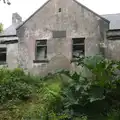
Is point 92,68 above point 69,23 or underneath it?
underneath

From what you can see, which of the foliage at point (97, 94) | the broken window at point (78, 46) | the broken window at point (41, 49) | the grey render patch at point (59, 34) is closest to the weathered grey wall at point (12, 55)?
the broken window at point (41, 49)

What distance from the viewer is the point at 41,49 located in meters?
20.1

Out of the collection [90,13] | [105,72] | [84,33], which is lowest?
[105,72]

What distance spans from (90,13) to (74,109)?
10.4 metres

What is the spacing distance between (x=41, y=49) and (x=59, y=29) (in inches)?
75.0

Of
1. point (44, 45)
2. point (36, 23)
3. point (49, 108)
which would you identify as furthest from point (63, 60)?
point (49, 108)

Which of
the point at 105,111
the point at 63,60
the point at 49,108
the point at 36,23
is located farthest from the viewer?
the point at 36,23

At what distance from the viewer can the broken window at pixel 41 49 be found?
19.9 m

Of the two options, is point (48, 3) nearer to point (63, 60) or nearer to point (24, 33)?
point (24, 33)

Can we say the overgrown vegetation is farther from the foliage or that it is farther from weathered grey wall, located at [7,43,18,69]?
weathered grey wall, located at [7,43,18,69]

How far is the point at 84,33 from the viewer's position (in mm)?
19172

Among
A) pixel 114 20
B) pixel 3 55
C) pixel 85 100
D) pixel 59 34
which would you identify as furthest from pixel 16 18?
pixel 85 100

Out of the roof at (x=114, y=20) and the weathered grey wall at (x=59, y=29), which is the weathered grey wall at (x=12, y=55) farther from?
the roof at (x=114, y=20)

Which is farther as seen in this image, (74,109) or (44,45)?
(44,45)
